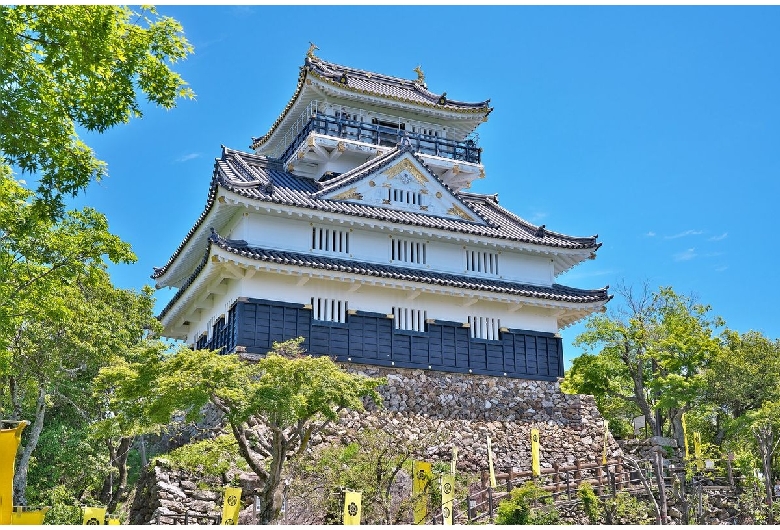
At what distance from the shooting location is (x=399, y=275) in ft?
75.1

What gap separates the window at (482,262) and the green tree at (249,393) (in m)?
10.7

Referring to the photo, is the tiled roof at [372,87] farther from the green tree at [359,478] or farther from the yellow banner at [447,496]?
the yellow banner at [447,496]

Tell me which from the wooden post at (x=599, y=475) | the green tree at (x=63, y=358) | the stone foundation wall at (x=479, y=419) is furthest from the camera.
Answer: the green tree at (x=63, y=358)

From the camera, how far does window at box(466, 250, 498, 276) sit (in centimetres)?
2547

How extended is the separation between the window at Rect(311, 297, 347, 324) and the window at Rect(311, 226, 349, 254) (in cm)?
165

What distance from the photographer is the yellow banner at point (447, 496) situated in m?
16.2

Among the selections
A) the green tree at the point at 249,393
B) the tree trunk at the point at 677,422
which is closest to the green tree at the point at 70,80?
the green tree at the point at 249,393

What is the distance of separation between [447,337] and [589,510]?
283 inches

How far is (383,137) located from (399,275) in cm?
801

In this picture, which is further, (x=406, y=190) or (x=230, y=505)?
(x=406, y=190)

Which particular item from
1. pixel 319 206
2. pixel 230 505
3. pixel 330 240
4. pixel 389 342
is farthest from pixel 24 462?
pixel 319 206

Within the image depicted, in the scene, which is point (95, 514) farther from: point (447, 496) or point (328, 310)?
point (328, 310)

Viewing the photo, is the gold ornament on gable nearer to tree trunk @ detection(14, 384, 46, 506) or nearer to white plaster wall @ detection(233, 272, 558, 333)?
white plaster wall @ detection(233, 272, 558, 333)

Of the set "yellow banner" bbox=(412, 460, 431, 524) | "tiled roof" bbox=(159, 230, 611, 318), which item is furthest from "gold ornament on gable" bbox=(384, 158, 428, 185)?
"yellow banner" bbox=(412, 460, 431, 524)
